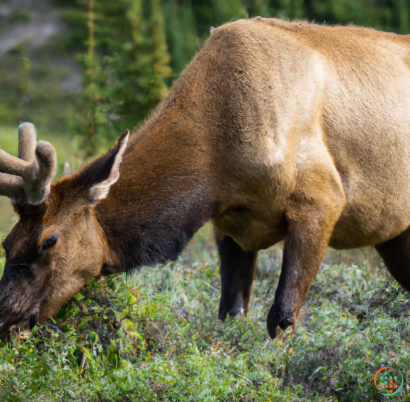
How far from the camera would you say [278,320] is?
17.1ft

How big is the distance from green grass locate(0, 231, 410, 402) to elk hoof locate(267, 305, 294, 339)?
0.20 m

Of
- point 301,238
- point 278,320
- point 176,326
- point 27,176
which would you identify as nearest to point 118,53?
point 176,326

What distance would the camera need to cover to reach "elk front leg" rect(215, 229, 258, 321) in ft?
21.2

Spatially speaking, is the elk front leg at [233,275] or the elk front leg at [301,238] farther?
the elk front leg at [233,275]

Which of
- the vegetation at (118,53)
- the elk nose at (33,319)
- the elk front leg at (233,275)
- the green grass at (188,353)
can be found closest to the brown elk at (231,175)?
the elk nose at (33,319)

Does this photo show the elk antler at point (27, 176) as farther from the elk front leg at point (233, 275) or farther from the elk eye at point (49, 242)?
→ the elk front leg at point (233, 275)

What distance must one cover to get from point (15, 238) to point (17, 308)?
0.44 meters

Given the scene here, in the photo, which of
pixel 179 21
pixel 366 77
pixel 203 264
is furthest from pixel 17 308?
pixel 179 21

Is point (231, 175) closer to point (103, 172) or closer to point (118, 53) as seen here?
point (103, 172)

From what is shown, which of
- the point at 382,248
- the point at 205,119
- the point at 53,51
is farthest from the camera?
the point at 53,51

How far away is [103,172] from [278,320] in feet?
5.22

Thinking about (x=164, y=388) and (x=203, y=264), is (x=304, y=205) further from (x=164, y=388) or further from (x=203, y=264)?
(x=203, y=264)

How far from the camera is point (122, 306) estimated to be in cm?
542

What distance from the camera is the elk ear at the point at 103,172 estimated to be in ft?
15.6
